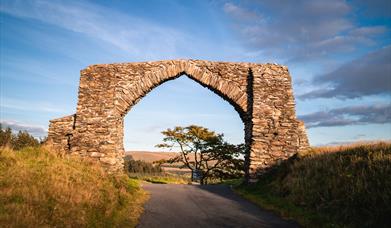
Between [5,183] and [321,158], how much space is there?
9.53 meters

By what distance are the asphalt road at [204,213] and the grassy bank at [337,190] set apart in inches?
24.2

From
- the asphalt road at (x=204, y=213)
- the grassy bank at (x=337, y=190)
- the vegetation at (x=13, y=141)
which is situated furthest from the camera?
the vegetation at (x=13, y=141)

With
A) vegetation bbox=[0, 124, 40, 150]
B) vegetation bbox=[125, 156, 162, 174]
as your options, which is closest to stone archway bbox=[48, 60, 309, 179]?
vegetation bbox=[0, 124, 40, 150]

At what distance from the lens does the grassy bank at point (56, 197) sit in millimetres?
6320

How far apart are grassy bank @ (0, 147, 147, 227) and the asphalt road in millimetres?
518

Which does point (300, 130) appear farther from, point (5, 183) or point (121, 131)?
point (5, 183)

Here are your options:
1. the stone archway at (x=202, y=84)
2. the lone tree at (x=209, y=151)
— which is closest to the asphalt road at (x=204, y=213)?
the stone archway at (x=202, y=84)

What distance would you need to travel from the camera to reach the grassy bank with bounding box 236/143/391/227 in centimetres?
756

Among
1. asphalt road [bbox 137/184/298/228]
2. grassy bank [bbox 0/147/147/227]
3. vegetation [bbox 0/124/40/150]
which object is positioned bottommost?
asphalt road [bbox 137/184/298/228]

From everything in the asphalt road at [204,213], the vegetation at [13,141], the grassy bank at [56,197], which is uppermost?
the vegetation at [13,141]

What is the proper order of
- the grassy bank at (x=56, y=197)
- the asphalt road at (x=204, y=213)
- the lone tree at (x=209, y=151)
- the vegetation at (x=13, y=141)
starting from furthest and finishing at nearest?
the lone tree at (x=209, y=151) → the vegetation at (x=13, y=141) → the asphalt road at (x=204, y=213) → the grassy bank at (x=56, y=197)

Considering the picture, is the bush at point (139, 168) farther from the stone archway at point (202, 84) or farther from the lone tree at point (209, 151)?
the stone archway at point (202, 84)

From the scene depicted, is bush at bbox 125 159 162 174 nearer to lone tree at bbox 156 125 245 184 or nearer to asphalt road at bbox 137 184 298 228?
lone tree at bbox 156 125 245 184

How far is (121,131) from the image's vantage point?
56.0 ft
